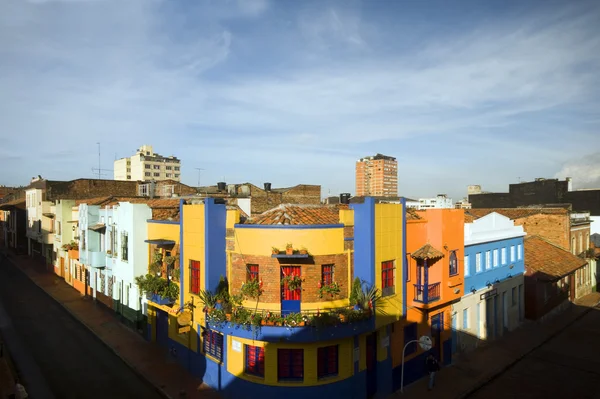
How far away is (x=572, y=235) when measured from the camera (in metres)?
36.8

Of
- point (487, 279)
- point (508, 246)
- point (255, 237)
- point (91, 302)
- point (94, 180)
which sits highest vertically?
point (94, 180)

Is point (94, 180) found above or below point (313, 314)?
above

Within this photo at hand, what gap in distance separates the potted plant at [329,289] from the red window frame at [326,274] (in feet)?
0.53

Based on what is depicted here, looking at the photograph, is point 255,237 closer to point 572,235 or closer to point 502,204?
point 572,235

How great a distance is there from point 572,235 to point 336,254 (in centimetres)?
3003

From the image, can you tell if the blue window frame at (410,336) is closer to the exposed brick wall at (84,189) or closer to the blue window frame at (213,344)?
the blue window frame at (213,344)

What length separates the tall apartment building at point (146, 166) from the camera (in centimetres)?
13038

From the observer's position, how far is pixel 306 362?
1650 cm

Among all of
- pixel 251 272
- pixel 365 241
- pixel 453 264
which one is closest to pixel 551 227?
pixel 453 264

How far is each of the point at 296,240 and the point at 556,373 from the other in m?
16.6

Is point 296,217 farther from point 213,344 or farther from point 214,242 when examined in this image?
point 213,344

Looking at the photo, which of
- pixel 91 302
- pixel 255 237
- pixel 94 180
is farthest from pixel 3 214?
pixel 255 237

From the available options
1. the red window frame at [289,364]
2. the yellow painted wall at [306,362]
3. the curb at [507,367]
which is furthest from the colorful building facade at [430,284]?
the red window frame at [289,364]

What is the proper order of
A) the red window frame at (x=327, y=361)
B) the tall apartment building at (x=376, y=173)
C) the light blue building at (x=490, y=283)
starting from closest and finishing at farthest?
the red window frame at (x=327, y=361)
the light blue building at (x=490, y=283)
the tall apartment building at (x=376, y=173)
